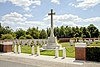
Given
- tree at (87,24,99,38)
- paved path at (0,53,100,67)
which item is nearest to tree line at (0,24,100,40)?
tree at (87,24,99,38)

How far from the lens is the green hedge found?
12.9 meters

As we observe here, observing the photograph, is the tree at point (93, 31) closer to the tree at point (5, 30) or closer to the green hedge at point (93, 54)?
the tree at point (5, 30)

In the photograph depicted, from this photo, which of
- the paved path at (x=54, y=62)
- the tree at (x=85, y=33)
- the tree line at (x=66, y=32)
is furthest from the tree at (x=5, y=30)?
the paved path at (x=54, y=62)

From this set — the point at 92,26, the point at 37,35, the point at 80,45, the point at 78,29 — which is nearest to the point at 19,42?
the point at 80,45

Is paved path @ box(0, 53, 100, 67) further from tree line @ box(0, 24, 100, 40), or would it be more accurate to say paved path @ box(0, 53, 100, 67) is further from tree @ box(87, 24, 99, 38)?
tree @ box(87, 24, 99, 38)

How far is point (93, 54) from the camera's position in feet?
42.8

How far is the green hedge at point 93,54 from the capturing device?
1288cm

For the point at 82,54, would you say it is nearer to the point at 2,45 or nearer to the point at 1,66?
the point at 1,66

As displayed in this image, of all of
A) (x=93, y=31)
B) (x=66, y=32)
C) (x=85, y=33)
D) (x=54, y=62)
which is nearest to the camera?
(x=54, y=62)

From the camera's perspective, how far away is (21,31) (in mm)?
66375

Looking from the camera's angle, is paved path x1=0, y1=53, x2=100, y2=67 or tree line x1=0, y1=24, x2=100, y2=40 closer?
paved path x1=0, y1=53, x2=100, y2=67

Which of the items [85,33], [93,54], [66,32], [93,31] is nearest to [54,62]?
[93,54]

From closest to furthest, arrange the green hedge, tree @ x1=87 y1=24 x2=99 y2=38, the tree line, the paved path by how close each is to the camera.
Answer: the paved path → the green hedge → the tree line → tree @ x1=87 y1=24 x2=99 y2=38

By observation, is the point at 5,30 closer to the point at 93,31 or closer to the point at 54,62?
the point at 93,31
